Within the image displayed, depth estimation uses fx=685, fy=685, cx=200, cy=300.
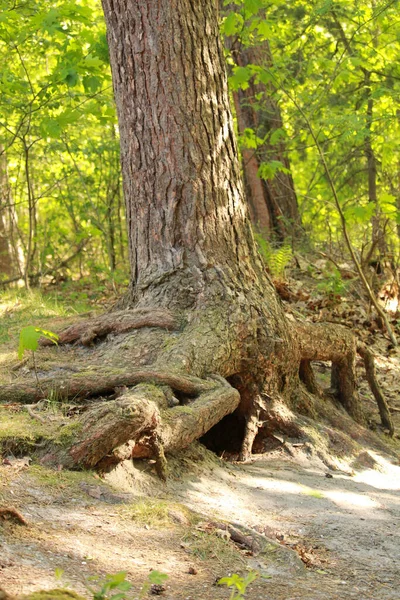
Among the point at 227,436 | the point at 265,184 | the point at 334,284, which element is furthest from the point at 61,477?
the point at 265,184

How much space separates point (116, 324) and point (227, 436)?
4.63ft

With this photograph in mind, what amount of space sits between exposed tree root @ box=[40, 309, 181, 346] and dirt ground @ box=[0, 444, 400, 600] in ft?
3.69

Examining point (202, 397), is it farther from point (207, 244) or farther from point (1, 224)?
point (1, 224)

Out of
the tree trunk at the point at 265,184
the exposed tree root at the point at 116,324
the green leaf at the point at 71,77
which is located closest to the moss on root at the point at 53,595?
the exposed tree root at the point at 116,324

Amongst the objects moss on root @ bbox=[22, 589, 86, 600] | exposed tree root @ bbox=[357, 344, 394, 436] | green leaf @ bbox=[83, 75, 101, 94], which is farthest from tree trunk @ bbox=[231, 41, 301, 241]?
moss on root @ bbox=[22, 589, 86, 600]

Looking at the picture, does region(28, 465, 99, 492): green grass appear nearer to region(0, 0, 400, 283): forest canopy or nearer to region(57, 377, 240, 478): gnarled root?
region(57, 377, 240, 478): gnarled root

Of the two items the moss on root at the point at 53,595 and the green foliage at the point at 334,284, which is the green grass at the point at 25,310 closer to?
the green foliage at the point at 334,284

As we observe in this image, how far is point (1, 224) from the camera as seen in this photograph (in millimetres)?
13094

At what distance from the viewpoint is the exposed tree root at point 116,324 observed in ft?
18.7

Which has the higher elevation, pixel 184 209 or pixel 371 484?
pixel 184 209

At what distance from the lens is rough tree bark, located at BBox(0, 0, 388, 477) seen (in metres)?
5.70

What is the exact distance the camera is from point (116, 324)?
5852mm

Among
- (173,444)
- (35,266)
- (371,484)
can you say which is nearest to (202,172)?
(173,444)

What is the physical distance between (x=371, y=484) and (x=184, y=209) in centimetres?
277
